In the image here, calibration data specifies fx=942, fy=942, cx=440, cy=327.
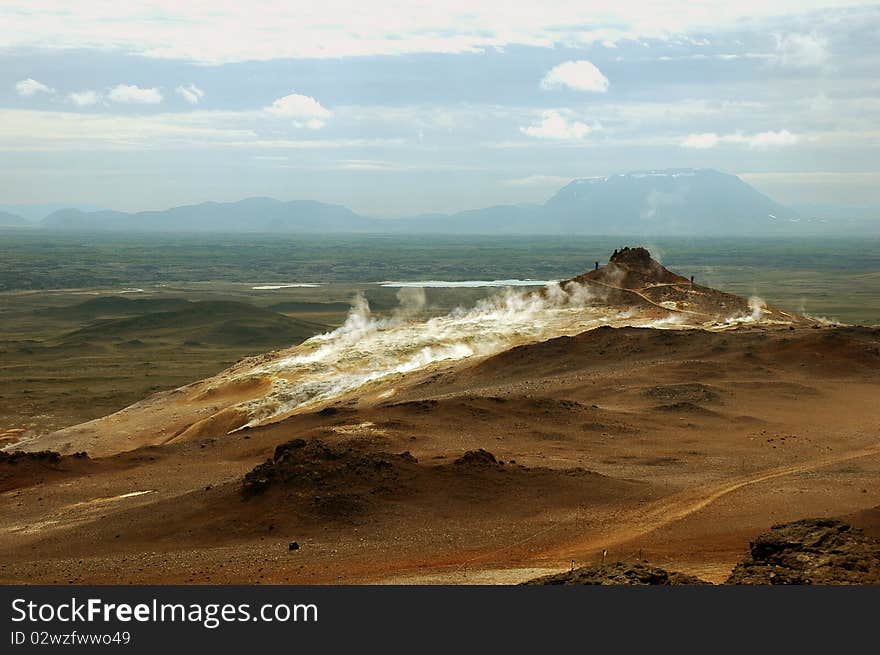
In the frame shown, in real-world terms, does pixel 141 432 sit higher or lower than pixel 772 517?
lower

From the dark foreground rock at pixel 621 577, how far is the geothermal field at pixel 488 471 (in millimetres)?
46

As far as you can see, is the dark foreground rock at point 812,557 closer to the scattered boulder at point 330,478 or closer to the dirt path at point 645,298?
the scattered boulder at point 330,478

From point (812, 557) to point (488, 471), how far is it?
9.40m

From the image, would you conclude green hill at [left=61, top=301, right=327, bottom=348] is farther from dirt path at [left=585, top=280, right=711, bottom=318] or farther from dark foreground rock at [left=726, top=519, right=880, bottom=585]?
dark foreground rock at [left=726, top=519, right=880, bottom=585]

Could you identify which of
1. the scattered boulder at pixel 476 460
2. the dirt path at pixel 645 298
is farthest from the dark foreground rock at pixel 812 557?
the dirt path at pixel 645 298

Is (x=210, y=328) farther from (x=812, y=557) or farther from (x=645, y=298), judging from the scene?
(x=812, y=557)

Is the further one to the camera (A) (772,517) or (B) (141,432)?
(B) (141,432)

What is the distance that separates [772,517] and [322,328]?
83573 mm

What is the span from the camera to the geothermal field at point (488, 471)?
16.7 metres

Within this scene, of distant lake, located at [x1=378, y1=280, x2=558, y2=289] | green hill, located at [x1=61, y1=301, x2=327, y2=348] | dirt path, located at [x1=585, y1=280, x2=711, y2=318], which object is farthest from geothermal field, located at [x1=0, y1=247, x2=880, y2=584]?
distant lake, located at [x1=378, y1=280, x2=558, y2=289]

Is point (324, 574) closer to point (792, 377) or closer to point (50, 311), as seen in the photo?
point (792, 377)

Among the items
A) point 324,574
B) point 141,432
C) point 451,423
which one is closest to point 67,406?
point 141,432

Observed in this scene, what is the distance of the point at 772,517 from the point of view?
18719 millimetres

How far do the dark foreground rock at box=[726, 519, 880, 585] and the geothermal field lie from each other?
43 millimetres
